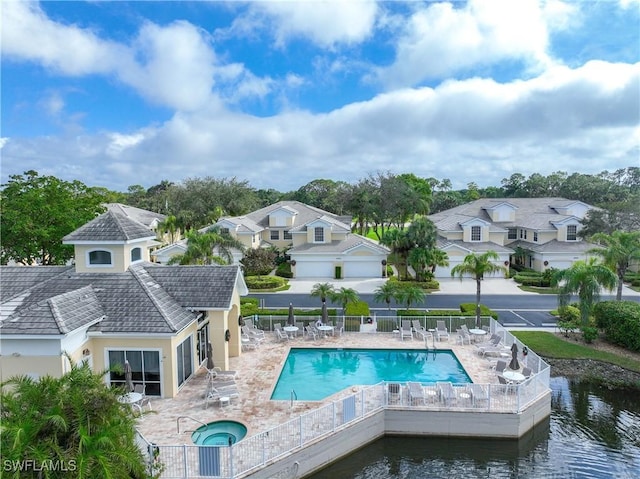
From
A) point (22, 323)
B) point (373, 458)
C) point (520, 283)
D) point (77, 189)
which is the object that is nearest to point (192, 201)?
point (77, 189)

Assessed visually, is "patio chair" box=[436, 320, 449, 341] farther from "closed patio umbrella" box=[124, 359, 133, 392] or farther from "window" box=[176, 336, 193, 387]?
"closed patio umbrella" box=[124, 359, 133, 392]

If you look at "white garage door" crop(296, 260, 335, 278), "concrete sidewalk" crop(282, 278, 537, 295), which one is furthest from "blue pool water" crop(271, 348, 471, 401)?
"white garage door" crop(296, 260, 335, 278)

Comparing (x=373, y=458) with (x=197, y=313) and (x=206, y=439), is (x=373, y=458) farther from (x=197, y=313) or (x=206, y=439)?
(x=197, y=313)

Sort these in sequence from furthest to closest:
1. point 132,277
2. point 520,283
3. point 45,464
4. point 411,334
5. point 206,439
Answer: point 520,283, point 411,334, point 132,277, point 206,439, point 45,464

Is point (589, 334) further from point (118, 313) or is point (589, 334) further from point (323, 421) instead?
point (118, 313)

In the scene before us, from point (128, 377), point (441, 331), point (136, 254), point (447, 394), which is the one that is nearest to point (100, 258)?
point (136, 254)

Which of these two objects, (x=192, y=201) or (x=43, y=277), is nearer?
(x=43, y=277)
